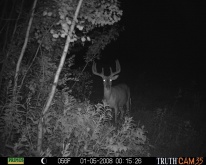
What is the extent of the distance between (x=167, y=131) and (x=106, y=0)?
4.89 metres
